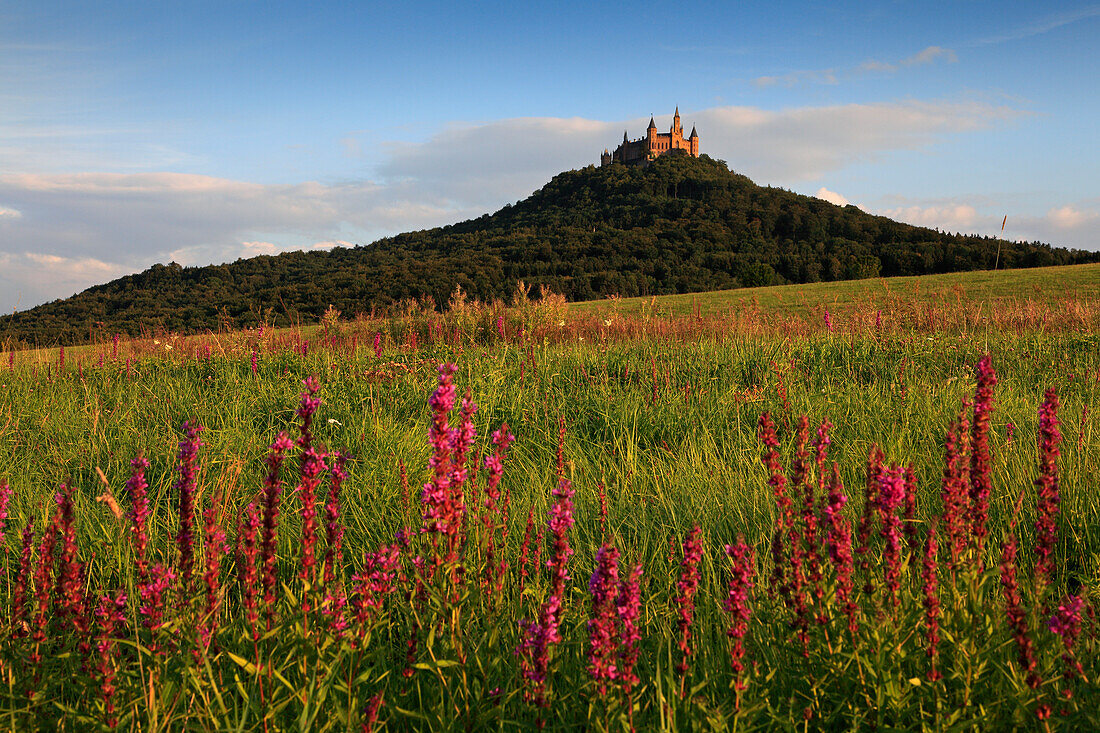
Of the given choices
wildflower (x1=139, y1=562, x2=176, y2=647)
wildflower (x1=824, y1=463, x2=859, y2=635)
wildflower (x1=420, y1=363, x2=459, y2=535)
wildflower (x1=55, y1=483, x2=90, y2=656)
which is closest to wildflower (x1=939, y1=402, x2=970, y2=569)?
wildflower (x1=824, y1=463, x2=859, y2=635)

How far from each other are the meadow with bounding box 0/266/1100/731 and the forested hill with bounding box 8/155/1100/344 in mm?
34595

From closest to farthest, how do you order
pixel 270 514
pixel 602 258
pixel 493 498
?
pixel 270 514 → pixel 493 498 → pixel 602 258

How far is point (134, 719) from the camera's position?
70.1 inches

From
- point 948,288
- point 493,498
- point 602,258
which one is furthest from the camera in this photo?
point 602,258

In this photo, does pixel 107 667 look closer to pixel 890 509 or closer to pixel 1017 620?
pixel 890 509

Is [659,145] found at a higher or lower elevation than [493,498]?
higher

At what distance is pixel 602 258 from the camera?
286 feet

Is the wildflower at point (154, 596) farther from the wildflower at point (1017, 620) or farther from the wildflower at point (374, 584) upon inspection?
the wildflower at point (1017, 620)

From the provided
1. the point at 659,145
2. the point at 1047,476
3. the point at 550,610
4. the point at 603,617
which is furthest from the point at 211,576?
the point at 659,145

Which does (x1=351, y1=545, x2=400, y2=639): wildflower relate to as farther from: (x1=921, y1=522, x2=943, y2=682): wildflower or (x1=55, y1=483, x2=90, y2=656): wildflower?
(x1=921, y1=522, x2=943, y2=682): wildflower

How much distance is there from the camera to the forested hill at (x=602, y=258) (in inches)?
2355

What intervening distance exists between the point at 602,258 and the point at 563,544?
87.3 metres

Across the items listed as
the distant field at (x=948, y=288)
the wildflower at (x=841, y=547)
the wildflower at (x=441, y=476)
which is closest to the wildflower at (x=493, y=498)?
the wildflower at (x=441, y=476)

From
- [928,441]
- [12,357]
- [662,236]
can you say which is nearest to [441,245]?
[662,236]
